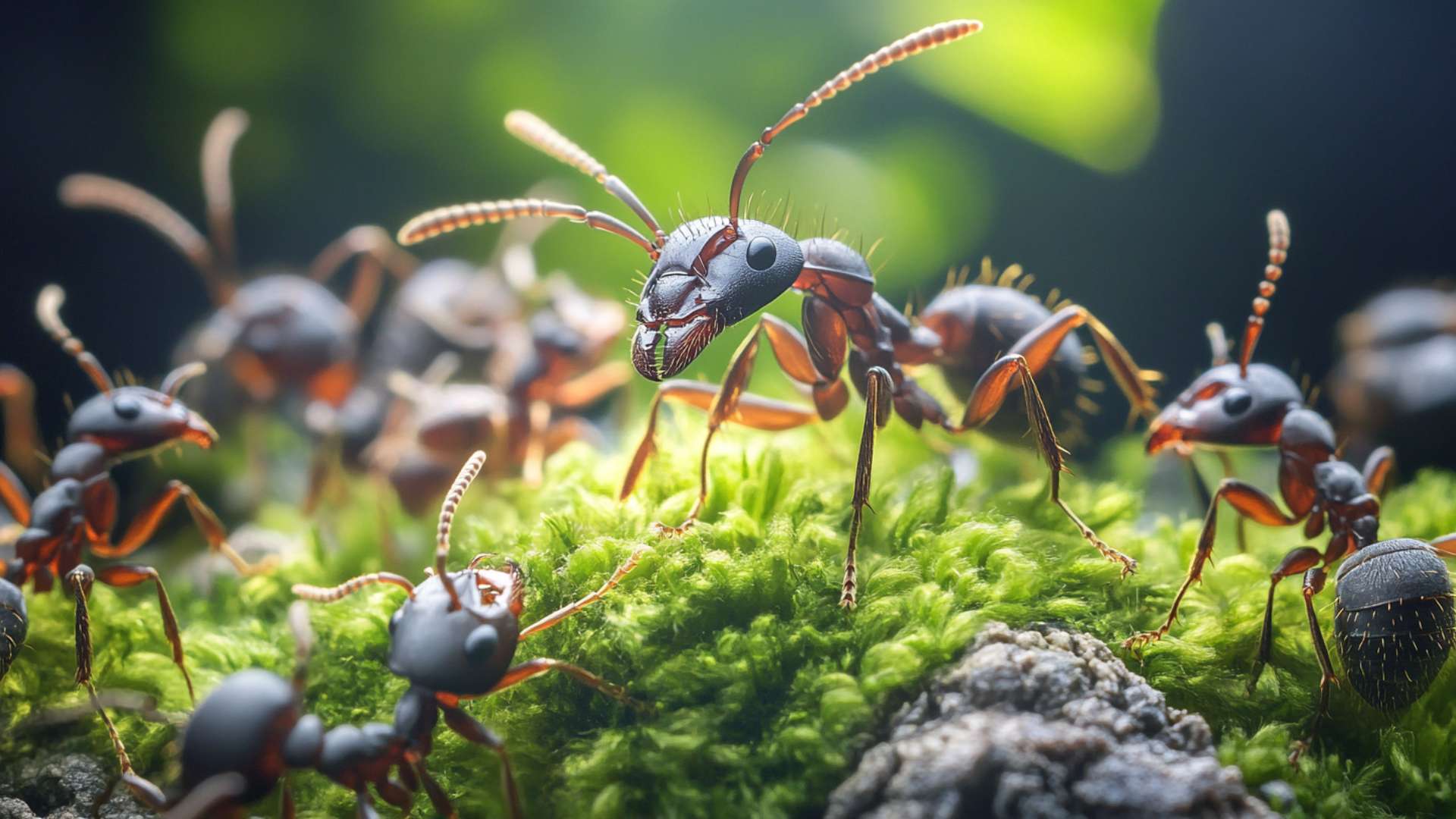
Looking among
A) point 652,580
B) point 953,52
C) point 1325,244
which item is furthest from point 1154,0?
point 652,580

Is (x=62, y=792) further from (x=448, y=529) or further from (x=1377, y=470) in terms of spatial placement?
(x=1377, y=470)

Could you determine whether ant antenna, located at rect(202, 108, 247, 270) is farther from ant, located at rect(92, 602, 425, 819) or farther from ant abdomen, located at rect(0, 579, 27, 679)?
ant, located at rect(92, 602, 425, 819)

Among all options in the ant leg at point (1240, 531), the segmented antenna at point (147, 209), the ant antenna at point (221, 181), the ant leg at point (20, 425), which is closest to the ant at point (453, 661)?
the ant leg at point (1240, 531)

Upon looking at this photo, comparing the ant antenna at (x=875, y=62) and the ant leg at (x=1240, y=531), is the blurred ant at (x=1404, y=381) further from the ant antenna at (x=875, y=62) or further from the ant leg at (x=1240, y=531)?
the ant antenna at (x=875, y=62)

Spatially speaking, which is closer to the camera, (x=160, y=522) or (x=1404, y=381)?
(x=160, y=522)

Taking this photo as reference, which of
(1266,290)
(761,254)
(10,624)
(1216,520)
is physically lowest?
(10,624)

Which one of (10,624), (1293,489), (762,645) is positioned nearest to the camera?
(762,645)

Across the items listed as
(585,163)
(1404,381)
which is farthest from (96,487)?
(1404,381)

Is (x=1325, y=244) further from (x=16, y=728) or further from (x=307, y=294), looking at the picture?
(x=16, y=728)
